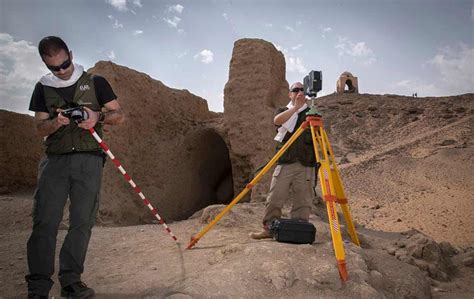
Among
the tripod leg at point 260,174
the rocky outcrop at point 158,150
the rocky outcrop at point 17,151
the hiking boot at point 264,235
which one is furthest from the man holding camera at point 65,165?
the rocky outcrop at point 17,151

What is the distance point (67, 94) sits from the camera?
253 cm

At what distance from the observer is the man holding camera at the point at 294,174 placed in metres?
3.58

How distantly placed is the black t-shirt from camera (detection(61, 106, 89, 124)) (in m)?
0.19

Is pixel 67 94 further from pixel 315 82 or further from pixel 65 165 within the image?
pixel 315 82

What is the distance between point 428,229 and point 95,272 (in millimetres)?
6972

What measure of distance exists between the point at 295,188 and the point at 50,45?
2.59 meters

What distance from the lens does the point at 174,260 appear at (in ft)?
10.7

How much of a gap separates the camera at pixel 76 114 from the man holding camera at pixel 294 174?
1.95 m

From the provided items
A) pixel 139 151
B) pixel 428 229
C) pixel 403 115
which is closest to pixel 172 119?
pixel 139 151

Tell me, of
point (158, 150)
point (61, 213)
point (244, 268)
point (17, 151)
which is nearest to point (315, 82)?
point (244, 268)

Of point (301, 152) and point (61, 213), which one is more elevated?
point (301, 152)

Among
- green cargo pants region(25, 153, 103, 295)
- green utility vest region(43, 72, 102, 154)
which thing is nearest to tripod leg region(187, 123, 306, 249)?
green cargo pants region(25, 153, 103, 295)

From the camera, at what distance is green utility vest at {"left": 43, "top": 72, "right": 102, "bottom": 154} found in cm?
244

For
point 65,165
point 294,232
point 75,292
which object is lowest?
point 75,292
